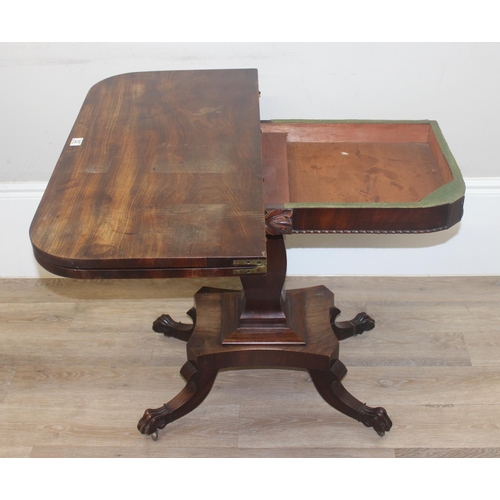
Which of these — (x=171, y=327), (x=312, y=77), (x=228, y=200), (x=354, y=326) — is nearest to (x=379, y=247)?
(x=354, y=326)

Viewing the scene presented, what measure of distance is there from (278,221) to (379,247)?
0.97 m

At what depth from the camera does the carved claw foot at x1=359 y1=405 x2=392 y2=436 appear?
1845 mm

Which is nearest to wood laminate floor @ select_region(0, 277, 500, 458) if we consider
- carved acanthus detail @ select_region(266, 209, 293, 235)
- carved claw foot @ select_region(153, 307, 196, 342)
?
carved claw foot @ select_region(153, 307, 196, 342)

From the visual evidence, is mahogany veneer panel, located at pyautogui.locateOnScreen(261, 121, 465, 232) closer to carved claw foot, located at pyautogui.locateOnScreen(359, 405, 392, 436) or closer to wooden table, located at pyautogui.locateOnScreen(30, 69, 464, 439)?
wooden table, located at pyautogui.locateOnScreen(30, 69, 464, 439)

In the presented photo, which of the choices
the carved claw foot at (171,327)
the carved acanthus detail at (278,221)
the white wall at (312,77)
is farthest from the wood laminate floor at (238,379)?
the carved acanthus detail at (278,221)

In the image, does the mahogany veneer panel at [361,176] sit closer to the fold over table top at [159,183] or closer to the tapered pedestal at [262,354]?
the fold over table top at [159,183]

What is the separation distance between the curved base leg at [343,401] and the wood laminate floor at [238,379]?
60mm

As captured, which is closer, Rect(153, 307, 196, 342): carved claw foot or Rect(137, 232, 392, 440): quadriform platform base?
Rect(137, 232, 392, 440): quadriform platform base

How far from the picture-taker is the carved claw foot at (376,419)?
6.05ft

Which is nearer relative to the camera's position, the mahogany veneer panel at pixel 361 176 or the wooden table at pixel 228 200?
the wooden table at pixel 228 200

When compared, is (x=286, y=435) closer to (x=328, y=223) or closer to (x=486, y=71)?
(x=328, y=223)

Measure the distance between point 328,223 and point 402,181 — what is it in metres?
0.30

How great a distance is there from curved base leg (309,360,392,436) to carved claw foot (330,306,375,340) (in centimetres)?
29
